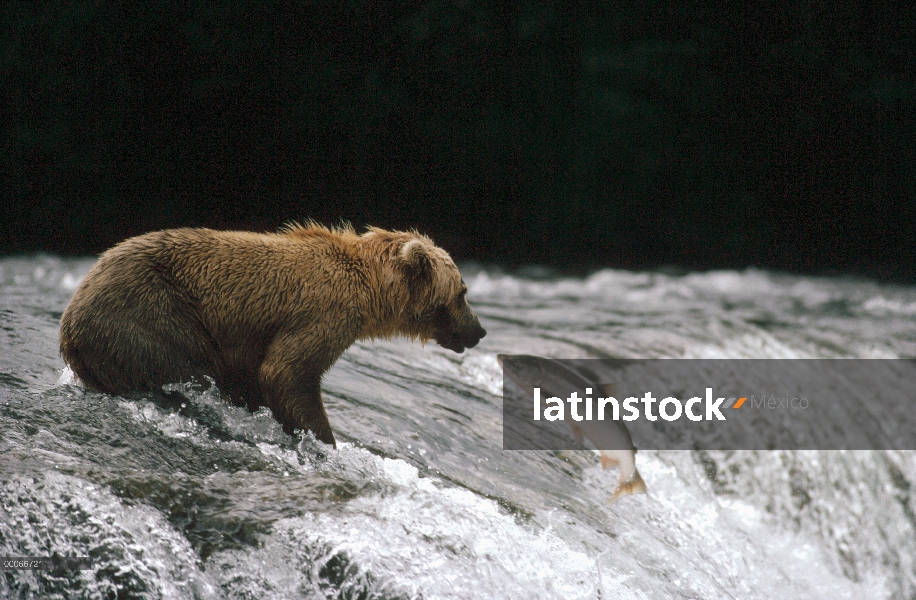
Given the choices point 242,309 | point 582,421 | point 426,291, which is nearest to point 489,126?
point 582,421

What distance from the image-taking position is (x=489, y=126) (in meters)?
11.3

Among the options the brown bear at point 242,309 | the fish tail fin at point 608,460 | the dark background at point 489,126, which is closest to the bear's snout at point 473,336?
the brown bear at point 242,309

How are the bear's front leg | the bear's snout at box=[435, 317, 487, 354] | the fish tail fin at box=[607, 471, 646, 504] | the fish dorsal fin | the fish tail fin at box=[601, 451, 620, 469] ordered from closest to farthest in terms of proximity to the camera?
1. the bear's front leg
2. the bear's snout at box=[435, 317, 487, 354]
3. the fish tail fin at box=[607, 471, 646, 504]
4. the fish tail fin at box=[601, 451, 620, 469]
5. the fish dorsal fin

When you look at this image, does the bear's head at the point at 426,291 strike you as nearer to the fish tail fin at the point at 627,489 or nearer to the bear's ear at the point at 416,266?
the bear's ear at the point at 416,266

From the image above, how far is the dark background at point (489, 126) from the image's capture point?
30.7 feet

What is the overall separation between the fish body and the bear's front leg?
1474 mm

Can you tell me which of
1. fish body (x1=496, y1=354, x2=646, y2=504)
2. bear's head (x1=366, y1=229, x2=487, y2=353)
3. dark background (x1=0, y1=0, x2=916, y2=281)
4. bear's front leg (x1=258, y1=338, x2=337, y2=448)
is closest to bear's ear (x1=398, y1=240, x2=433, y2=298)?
bear's head (x1=366, y1=229, x2=487, y2=353)

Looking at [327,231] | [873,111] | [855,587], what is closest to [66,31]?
[327,231]

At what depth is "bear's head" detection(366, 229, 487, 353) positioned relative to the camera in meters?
3.08

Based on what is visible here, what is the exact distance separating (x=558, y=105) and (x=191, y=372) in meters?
9.64

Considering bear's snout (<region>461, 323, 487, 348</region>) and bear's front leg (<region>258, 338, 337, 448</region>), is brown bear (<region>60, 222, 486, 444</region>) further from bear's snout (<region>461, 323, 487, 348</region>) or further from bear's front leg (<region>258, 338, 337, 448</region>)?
bear's snout (<region>461, 323, 487, 348</region>)

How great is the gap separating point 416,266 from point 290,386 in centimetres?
66

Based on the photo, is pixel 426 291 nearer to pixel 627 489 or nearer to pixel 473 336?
pixel 473 336

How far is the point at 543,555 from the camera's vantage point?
8.87 ft
